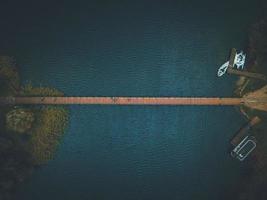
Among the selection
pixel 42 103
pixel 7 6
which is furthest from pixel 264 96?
pixel 7 6

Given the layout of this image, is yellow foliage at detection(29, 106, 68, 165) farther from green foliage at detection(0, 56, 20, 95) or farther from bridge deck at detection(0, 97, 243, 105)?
green foliage at detection(0, 56, 20, 95)

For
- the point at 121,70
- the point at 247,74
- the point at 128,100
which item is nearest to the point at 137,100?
the point at 128,100

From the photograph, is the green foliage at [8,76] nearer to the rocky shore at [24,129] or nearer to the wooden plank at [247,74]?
the rocky shore at [24,129]

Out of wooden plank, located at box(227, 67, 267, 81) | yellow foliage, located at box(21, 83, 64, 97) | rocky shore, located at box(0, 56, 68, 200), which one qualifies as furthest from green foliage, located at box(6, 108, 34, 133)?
wooden plank, located at box(227, 67, 267, 81)

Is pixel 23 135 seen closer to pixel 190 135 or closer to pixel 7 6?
pixel 7 6

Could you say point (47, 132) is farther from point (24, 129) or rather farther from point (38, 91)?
point (38, 91)

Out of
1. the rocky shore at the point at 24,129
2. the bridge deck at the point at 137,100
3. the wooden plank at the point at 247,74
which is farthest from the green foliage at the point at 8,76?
the wooden plank at the point at 247,74

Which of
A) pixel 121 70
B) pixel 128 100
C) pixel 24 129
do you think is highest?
pixel 121 70

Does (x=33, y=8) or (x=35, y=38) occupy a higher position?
(x=33, y=8)
